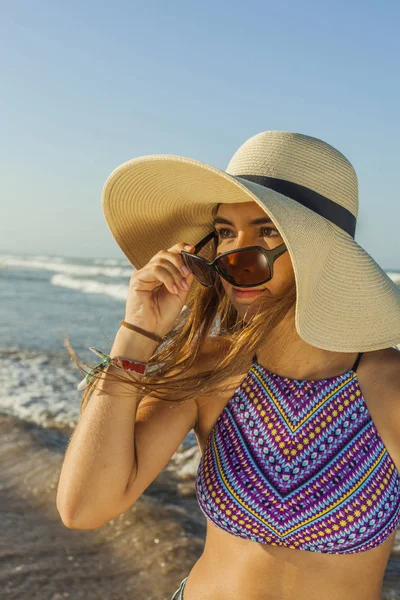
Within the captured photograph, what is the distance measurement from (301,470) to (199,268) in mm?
813

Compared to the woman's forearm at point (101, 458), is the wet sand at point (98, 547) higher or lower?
lower

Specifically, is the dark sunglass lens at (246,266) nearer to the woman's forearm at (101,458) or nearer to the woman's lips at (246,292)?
the woman's lips at (246,292)

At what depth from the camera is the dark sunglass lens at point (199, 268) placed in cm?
226

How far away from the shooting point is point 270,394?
7.33 feet

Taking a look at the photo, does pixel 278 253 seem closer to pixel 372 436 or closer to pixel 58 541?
pixel 372 436

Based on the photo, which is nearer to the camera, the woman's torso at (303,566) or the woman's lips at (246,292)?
the woman's torso at (303,566)

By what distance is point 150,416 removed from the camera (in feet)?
7.39

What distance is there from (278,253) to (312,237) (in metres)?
0.15

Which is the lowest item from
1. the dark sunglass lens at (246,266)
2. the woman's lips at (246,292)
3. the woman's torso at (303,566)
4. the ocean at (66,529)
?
the ocean at (66,529)

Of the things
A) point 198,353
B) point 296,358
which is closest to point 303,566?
point 296,358

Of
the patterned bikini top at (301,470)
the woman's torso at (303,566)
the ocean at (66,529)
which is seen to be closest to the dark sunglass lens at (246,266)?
the patterned bikini top at (301,470)

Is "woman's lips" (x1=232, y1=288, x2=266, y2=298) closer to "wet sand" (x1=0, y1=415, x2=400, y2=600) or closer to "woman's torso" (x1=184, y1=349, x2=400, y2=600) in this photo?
"woman's torso" (x1=184, y1=349, x2=400, y2=600)

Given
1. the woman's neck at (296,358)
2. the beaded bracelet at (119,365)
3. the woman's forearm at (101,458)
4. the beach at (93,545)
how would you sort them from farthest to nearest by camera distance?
the beach at (93,545)
the woman's neck at (296,358)
the beaded bracelet at (119,365)
the woman's forearm at (101,458)

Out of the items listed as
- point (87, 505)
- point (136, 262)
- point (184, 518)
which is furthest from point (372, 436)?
point (184, 518)
